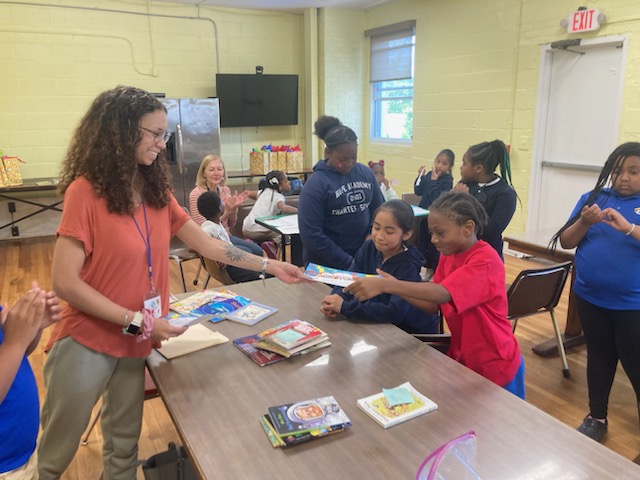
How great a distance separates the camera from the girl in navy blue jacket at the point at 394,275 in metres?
1.99

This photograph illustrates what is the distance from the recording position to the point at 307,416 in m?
1.35

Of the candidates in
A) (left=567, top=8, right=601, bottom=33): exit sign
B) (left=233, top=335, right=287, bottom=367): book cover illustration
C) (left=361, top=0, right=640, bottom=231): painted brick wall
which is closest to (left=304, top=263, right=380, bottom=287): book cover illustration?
(left=233, top=335, right=287, bottom=367): book cover illustration

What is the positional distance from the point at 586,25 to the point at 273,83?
4253 millimetres

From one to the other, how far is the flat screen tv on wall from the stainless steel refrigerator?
1.39 ft

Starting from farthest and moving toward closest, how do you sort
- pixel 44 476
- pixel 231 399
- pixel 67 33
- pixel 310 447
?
1. pixel 67 33
2. pixel 44 476
3. pixel 231 399
4. pixel 310 447

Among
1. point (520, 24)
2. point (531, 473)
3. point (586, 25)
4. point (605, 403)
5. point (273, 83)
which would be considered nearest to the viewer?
point (531, 473)

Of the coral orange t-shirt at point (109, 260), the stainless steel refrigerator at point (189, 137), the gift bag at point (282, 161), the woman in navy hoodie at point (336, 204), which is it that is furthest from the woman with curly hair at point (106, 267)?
the gift bag at point (282, 161)

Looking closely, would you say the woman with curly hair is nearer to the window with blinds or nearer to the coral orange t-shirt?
the coral orange t-shirt

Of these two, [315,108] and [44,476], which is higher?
[315,108]

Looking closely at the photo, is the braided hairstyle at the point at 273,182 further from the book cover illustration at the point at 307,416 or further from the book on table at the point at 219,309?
the book cover illustration at the point at 307,416

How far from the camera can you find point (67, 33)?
21.4ft

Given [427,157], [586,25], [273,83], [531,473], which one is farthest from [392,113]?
[531,473]

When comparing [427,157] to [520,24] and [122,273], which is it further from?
[122,273]

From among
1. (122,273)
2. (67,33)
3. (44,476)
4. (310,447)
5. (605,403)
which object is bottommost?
(605,403)
